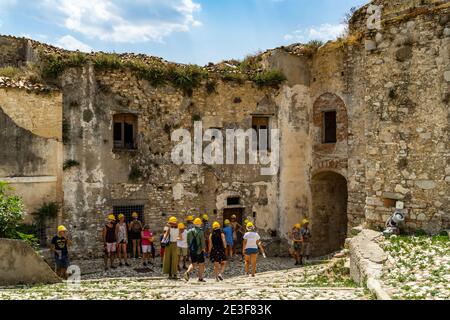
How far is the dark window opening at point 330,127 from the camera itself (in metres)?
19.2

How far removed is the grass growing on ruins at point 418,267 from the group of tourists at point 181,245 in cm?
395

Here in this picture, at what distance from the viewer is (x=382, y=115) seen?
12.7 m

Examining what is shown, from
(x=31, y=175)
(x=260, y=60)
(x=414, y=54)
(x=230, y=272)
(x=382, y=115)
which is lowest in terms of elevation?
(x=230, y=272)

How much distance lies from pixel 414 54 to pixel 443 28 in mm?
863

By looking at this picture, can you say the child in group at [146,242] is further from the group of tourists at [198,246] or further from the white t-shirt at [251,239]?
the white t-shirt at [251,239]

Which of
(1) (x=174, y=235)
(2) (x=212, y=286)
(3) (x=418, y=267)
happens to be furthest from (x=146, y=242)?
(3) (x=418, y=267)

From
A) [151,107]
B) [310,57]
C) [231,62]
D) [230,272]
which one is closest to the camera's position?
[230,272]

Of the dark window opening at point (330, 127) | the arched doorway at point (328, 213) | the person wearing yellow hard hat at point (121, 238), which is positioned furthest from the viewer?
the arched doorway at point (328, 213)

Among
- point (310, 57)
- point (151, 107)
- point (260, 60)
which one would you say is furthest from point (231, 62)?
point (151, 107)

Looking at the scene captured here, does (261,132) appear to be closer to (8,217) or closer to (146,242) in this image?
(146,242)

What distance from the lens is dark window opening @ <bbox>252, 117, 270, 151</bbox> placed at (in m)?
19.3

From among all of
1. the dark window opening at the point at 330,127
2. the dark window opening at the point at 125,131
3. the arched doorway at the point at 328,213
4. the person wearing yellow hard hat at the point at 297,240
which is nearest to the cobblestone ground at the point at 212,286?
the person wearing yellow hard hat at the point at 297,240

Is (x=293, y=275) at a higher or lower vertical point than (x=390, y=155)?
lower

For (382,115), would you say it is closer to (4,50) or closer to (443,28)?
(443,28)
